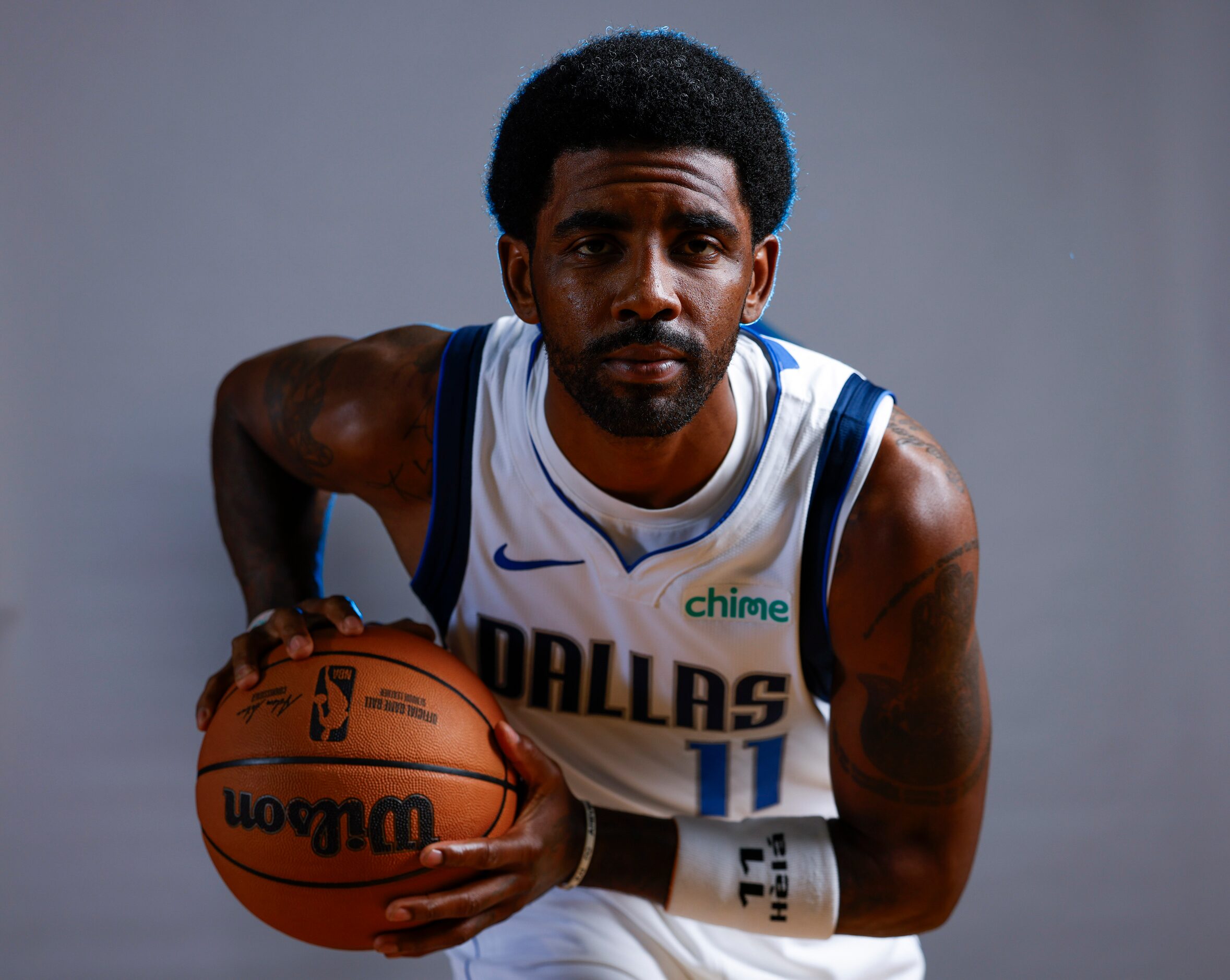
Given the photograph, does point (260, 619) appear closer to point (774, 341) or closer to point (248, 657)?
point (248, 657)

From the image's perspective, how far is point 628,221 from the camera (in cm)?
116

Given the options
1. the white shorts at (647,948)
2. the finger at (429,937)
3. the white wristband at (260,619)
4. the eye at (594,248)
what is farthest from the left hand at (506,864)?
the eye at (594,248)

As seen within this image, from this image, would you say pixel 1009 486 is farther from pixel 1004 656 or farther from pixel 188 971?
pixel 188 971

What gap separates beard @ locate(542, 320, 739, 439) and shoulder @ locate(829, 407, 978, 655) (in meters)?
0.26

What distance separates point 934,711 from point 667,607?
37 cm

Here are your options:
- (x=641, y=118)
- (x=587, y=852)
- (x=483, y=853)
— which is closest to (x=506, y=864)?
(x=483, y=853)

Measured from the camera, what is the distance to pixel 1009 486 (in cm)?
190

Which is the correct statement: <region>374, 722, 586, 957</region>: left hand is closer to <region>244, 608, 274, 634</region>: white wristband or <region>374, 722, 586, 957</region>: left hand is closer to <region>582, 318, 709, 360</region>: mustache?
<region>244, 608, 274, 634</region>: white wristband

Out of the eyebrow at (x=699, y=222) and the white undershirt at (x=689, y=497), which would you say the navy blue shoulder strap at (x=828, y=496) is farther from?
the eyebrow at (x=699, y=222)

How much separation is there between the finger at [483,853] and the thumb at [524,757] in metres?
0.07

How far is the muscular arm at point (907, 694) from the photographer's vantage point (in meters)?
1.25

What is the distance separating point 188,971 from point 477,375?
1.27 metres

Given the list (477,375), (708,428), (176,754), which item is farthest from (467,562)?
(176,754)

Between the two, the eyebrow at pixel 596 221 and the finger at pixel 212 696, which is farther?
the finger at pixel 212 696
